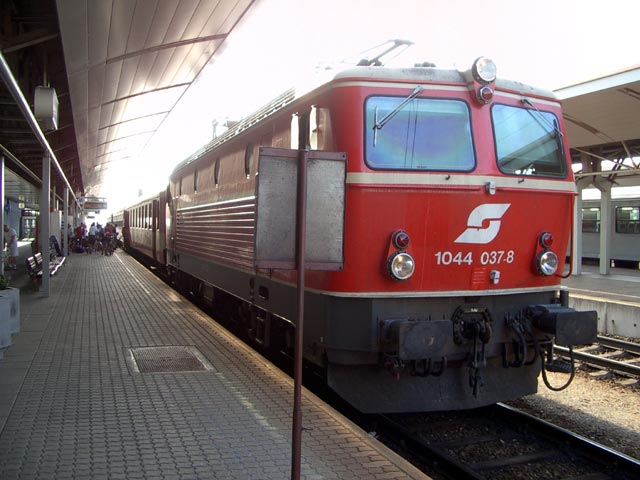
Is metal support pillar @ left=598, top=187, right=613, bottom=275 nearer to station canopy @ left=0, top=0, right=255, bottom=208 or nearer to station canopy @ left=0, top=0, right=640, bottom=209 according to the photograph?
station canopy @ left=0, top=0, right=640, bottom=209

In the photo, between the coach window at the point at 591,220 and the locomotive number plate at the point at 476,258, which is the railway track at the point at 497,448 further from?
the coach window at the point at 591,220

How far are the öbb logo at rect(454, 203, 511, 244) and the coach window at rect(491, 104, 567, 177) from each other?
391 millimetres

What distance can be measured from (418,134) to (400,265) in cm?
120

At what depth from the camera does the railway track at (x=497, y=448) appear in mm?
4830

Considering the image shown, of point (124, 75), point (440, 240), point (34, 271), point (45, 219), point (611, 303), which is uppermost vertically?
point (124, 75)

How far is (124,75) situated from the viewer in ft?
36.8

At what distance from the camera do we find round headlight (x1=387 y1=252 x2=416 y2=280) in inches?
199

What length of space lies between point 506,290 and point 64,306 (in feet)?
30.9

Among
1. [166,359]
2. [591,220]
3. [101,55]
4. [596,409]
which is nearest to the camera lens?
[596,409]

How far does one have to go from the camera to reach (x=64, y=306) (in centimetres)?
1186

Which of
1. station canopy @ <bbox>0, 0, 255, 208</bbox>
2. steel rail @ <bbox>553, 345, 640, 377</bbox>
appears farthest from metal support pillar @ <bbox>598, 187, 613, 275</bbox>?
station canopy @ <bbox>0, 0, 255, 208</bbox>

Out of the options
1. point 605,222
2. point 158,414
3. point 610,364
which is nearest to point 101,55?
point 158,414

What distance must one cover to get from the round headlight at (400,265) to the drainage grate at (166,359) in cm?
296

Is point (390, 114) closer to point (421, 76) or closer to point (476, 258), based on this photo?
point (421, 76)
